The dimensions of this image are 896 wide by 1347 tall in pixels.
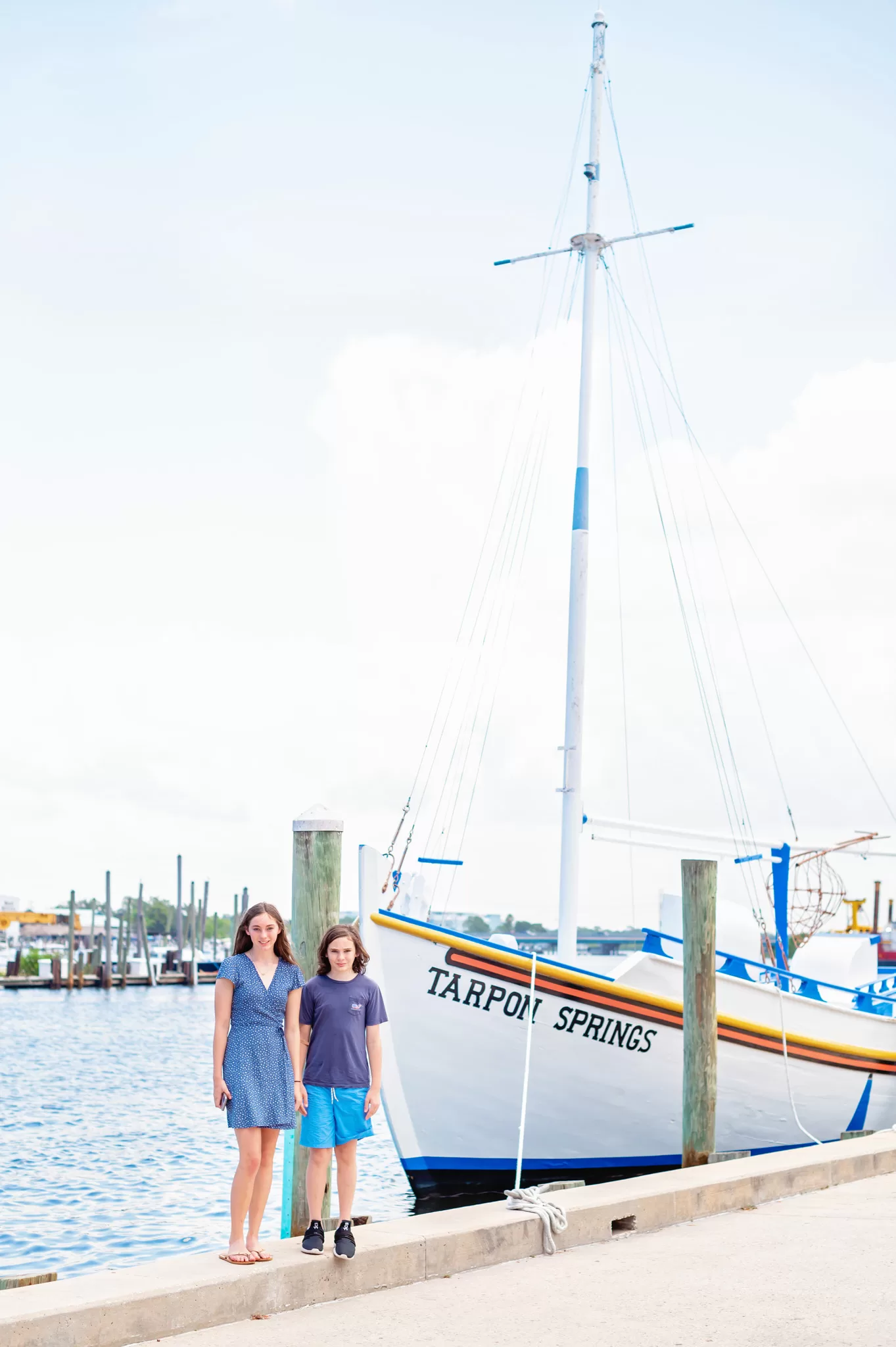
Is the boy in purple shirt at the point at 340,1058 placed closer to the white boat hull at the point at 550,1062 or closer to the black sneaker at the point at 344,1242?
the black sneaker at the point at 344,1242

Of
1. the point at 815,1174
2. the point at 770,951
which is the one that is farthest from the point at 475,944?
the point at 770,951

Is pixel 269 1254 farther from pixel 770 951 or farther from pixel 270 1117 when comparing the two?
pixel 770 951

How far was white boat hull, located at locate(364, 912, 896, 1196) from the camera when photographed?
12.3 meters

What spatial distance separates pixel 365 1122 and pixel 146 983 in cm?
7239

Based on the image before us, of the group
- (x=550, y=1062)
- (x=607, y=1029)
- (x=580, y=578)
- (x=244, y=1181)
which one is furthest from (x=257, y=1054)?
(x=580, y=578)

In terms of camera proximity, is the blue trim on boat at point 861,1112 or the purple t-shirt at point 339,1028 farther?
the blue trim on boat at point 861,1112

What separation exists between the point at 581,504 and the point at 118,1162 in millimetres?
11305

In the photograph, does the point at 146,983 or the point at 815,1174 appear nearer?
the point at 815,1174

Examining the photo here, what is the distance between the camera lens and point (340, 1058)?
6.17 metres

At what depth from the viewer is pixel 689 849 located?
1542 centimetres

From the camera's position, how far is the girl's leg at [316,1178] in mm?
6410

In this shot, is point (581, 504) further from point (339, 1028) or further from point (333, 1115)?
point (333, 1115)

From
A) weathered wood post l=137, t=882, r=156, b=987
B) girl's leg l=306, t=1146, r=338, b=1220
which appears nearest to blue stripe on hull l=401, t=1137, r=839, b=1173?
girl's leg l=306, t=1146, r=338, b=1220

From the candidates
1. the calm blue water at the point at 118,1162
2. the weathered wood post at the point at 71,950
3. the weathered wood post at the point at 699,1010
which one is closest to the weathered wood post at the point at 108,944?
the weathered wood post at the point at 71,950
